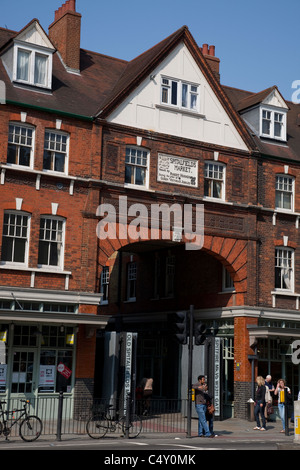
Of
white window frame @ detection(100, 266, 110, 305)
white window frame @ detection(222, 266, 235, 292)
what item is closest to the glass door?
white window frame @ detection(222, 266, 235, 292)

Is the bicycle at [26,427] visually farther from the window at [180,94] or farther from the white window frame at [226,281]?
the window at [180,94]

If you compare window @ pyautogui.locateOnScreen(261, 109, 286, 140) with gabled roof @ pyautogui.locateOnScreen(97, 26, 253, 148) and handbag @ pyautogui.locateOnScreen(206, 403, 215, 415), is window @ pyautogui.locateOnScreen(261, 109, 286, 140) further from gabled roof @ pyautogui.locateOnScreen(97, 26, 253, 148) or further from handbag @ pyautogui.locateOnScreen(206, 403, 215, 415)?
handbag @ pyautogui.locateOnScreen(206, 403, 215, 415)

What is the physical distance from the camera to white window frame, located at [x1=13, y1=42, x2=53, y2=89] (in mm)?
25672

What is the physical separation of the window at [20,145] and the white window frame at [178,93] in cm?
613

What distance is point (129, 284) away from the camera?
37250 mm

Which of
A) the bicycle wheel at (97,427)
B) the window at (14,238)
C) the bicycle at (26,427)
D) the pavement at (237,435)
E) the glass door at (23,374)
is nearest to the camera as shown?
the bicycle at (26,427)

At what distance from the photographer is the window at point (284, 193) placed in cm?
3066

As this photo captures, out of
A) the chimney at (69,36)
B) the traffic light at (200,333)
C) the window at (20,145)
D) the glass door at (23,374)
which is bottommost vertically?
the glass door at (23,374)

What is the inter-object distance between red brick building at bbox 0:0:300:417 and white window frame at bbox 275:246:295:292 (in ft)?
0.33

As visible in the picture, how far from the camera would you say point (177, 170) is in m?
27.9

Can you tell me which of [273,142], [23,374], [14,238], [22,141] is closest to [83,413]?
[23,374]

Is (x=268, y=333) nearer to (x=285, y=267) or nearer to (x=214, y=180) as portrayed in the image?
(x=285, y=267)

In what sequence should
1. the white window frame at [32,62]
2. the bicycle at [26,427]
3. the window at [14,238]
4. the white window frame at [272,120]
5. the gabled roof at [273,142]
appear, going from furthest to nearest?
the white window frame at [272,120], the gabled roof at [273,142], the white window frame at [32,62], the window at [14,238], the bicycle at [26,427]

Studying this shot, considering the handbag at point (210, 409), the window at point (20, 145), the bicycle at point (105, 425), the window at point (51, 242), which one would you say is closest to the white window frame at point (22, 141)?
the window at point (20, 145)
